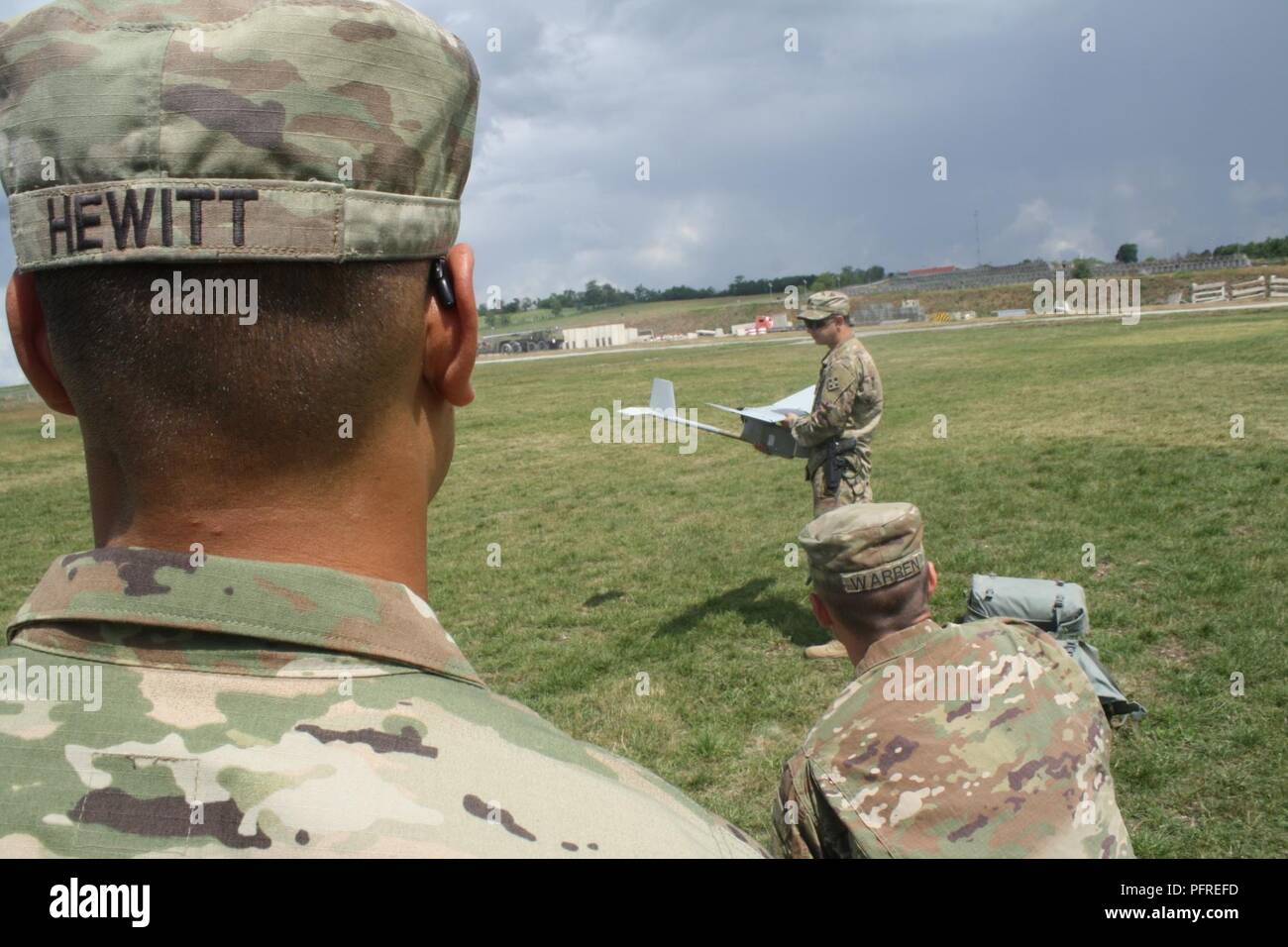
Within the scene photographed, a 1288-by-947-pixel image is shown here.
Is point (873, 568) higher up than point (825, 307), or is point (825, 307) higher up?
point (825, 307)

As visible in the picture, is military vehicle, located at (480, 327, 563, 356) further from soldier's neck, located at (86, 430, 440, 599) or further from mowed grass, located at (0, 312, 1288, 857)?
soldier's neck, located at (86, 430, 440, 599)

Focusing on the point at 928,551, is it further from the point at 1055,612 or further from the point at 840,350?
the point at 1055,612

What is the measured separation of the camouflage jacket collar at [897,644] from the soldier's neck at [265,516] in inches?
82.5

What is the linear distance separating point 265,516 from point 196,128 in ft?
1.53

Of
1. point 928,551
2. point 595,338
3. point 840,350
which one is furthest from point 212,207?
point 595,338

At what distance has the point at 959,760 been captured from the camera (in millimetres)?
2617

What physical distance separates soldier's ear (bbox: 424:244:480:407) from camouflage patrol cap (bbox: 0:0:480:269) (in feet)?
0.46

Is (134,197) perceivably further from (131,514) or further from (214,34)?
(131,514)

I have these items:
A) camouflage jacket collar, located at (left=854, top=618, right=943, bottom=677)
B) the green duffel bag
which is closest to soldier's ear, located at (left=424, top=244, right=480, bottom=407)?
camouflage jacket collar, located at (left=854, top=618, right=943, bottom=677)

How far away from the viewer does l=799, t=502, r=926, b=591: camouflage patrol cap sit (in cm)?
325

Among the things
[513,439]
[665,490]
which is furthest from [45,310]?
[513,439]

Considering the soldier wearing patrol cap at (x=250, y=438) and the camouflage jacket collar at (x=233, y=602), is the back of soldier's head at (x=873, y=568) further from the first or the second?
the camouflage jacket collar at (x=233, y=602)

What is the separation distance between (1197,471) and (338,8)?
11.8 metres

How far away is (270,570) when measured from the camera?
3.72 ft
